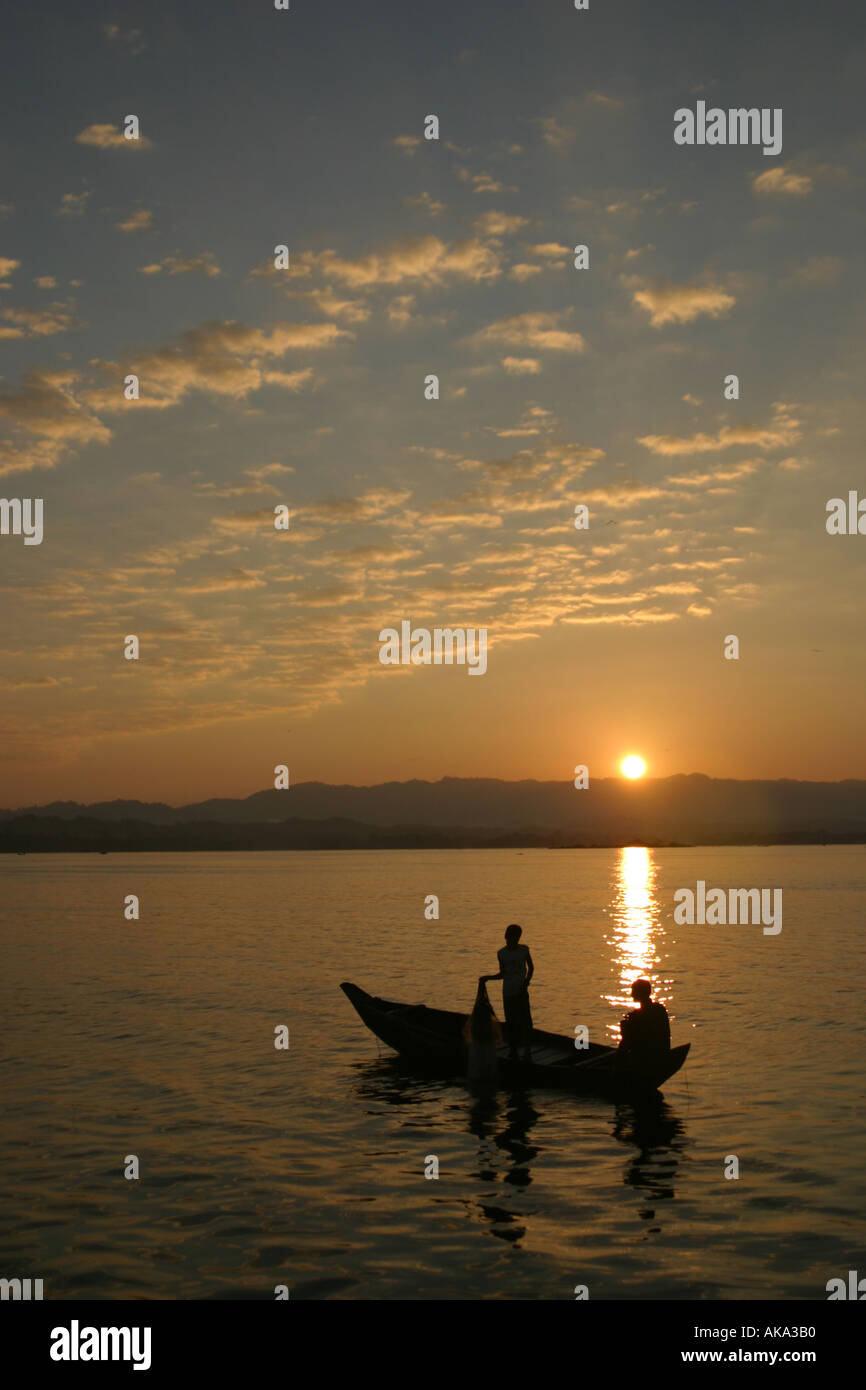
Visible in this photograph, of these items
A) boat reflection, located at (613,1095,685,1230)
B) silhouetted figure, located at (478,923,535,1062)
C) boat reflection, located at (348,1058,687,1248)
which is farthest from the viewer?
silhouetted figure, located at (478,923,535,1062)

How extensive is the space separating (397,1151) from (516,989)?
504 centimetres

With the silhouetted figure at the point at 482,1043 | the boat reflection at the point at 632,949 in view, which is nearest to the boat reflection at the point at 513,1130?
the silhouetted figure at the point at 482,1043

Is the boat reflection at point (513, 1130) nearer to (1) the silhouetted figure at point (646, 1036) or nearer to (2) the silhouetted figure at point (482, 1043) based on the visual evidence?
(2) the silhouetted figure at point (482, 1043)

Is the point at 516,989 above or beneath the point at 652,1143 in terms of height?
above

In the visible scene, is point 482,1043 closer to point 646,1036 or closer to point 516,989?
point 516,989

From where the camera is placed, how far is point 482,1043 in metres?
24.2

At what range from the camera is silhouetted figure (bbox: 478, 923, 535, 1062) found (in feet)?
76.9

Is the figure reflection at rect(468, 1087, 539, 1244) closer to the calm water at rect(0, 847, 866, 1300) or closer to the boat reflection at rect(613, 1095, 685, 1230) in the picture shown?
the calm water at rect(0, 847, 866, 1300)

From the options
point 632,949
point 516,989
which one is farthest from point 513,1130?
point 632,949

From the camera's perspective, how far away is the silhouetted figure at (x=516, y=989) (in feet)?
76.9

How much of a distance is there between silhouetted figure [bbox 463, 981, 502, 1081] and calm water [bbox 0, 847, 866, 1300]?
2.14 feet

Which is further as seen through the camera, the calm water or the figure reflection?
the figure reflection

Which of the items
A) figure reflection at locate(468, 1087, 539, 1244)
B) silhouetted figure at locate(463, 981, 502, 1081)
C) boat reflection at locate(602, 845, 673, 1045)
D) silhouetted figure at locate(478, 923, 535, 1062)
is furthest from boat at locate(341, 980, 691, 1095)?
boat reflection at locate(602, 845, 673, 1045)
